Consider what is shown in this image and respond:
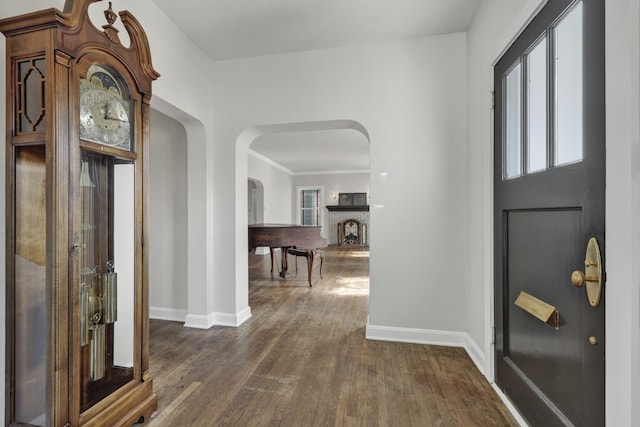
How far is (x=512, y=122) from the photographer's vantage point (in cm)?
177

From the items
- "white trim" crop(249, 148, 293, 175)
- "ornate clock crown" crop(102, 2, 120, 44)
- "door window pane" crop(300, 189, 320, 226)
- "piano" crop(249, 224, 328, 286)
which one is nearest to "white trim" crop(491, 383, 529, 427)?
"ornate clock crown" crop(102, 2, 120, 44)

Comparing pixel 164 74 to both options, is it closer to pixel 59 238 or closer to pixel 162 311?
pixel 59 238

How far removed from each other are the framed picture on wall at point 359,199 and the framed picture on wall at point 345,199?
0.47 ft

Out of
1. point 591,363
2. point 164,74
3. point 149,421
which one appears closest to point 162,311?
point 149,421

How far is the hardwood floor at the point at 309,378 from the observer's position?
5.55ft

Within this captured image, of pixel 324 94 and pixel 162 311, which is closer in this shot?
pixel 324 94

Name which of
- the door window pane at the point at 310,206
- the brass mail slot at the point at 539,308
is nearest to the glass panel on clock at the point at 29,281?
the brass mail slot at the point at 539,308

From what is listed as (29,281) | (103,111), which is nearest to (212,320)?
(29,281)

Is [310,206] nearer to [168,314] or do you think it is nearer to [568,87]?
[168,314]

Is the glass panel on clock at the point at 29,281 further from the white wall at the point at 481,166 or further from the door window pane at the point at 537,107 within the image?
the white wall at the point at 481,166

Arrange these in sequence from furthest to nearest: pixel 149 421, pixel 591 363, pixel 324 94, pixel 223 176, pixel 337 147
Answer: pixel 337 147
pixel 223 176
pixel 324 94
pixel 149 421
pixel 591 363

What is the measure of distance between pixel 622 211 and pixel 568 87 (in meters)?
0.62

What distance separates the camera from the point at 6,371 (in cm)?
127

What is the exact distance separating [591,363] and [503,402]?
94cm
